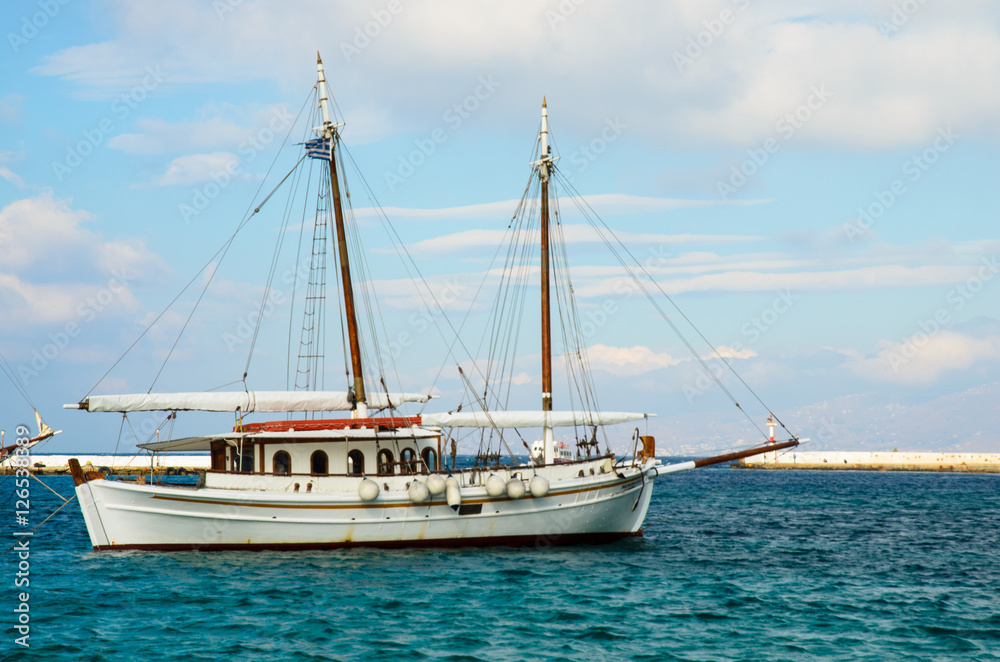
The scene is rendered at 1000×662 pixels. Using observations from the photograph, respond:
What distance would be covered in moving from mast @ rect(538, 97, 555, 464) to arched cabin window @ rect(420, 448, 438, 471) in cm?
422

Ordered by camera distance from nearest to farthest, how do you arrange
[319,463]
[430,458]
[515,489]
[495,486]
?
[495,486] → [515,489] → [319,463] → [430,458]

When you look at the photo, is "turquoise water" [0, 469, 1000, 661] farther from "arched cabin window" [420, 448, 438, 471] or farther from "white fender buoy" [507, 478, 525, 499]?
"arched cabin window" [420, 448, 438, 471]

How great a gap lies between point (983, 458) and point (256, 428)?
14055 centimetres

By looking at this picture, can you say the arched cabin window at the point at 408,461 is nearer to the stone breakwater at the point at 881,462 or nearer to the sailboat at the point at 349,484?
the sailboat at the point at 349,484

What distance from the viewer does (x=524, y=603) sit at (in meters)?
20.6

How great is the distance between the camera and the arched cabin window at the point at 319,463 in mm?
28014

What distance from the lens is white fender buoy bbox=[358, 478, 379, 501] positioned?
26.4 meters

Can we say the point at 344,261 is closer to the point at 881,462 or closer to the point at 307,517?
the point at 307,517

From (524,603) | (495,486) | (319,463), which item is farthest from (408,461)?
(524,603)

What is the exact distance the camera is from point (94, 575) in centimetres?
2372

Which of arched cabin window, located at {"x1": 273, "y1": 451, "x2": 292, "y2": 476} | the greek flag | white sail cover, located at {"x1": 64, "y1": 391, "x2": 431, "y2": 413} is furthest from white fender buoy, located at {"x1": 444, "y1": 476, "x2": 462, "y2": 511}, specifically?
the greek flag

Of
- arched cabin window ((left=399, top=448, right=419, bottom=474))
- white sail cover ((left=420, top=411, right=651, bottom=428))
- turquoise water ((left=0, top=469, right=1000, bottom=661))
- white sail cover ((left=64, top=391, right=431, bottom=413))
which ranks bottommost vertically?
turquoise water ((left=0, top=469, right=1000, bottom=661))

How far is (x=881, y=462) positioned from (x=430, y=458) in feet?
427

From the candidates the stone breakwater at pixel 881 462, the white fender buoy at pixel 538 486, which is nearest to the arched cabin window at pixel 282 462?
the white fender buoy at pixel 538 486
